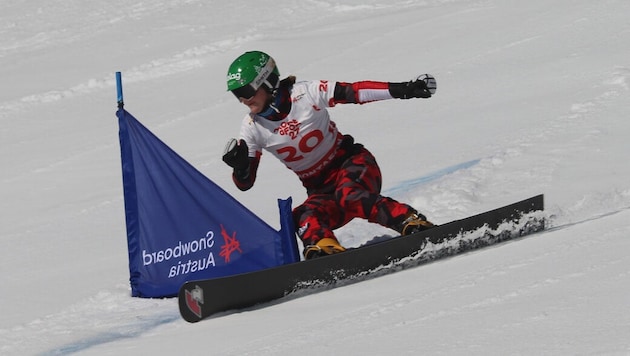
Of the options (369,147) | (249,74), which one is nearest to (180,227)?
(249,74)

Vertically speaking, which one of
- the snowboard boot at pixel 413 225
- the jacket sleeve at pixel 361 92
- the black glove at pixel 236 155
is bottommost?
the snowboard boot at pixel 413 225

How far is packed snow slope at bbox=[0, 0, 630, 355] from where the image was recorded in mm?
4891

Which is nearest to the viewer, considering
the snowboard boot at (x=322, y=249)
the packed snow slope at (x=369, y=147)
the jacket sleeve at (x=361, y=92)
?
the packed snow slope at (x=369, y=147)

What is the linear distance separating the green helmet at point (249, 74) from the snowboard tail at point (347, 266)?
1023 millimetres

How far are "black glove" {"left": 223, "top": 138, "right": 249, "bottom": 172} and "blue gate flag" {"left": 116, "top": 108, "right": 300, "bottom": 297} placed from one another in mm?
255

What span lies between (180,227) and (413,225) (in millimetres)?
1314

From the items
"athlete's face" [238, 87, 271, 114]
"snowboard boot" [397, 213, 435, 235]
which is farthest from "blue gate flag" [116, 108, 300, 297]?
"snowboard boot" [397, 213, 435, 235]

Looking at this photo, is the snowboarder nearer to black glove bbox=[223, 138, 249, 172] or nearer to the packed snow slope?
black glove bbox=[223, 138, 249, 172]

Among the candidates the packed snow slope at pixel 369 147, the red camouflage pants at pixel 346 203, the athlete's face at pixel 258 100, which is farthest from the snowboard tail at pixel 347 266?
the athlete's face at pixel 258 100

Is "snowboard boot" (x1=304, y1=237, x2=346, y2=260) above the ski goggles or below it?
below

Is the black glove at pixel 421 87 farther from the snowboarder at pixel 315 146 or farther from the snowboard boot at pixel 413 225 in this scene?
the snowboard boot at pixel 413 225

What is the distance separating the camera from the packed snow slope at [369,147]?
4891 mm

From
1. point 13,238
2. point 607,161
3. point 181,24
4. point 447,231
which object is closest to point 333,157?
point 447,231

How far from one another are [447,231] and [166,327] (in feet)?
4.93
